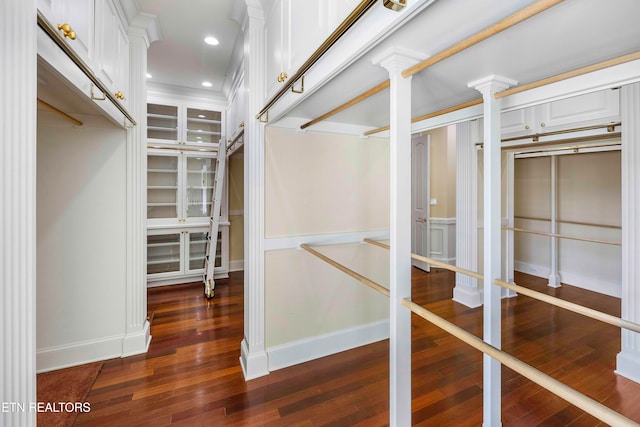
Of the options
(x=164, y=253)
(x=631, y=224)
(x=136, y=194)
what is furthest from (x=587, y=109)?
(x=164, y=253)

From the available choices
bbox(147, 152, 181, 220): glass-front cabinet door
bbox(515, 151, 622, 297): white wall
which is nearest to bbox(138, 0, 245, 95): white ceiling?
bbox(147, 152, 181, 220): glass-front cabinet door

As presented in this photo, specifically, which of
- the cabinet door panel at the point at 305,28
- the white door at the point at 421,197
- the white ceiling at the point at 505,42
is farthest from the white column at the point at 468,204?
the cabinet door panel at the point at 305,28

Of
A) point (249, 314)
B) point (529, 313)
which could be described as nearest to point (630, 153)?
point (529, 313)

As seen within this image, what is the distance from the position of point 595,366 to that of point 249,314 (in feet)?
8.63

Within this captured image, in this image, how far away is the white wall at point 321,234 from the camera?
7.22 ft

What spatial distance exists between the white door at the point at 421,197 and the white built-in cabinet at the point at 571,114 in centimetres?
259

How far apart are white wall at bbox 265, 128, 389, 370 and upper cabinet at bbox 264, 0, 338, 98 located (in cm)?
55

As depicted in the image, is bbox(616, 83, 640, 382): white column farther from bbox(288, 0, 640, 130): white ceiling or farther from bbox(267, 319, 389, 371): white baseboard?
bbox(267, 319, 389, 371): white baseboard

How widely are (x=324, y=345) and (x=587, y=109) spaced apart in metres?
2.64

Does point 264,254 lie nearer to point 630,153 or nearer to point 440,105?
point 440,105

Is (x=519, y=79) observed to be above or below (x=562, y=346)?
above

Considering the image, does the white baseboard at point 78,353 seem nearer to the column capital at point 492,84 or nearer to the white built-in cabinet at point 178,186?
the white built-in cabinet at point 178,186

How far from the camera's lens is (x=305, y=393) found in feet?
6.32

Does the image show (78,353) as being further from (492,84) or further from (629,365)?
(629,365)
